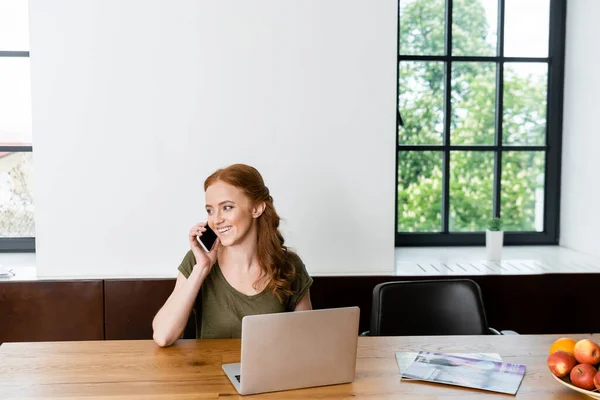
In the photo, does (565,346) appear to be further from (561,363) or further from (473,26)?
(473,26)

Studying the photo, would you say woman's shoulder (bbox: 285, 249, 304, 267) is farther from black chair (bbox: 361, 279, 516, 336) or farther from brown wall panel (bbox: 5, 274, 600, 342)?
brown wall panel (bbox: 5, 274, 600, 342)

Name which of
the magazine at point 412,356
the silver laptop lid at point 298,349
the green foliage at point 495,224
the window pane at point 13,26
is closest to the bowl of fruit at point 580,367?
the magazine at point 412,356

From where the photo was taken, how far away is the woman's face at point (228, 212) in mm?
2521

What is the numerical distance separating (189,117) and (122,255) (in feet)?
2.46

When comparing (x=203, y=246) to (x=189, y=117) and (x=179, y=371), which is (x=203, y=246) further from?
(x=189, y=117)

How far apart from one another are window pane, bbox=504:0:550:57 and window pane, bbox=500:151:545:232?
61cm

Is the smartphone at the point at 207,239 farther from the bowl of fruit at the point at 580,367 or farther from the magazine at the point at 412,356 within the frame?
the bowl of fruit at the point at 580,367

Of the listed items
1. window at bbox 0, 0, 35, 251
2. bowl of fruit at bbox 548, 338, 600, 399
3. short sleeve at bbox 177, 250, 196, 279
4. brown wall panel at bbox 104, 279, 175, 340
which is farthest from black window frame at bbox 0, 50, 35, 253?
bowl of fruit at bbox 548, 338, 600, 399

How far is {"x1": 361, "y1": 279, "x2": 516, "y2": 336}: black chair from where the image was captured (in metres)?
2.76

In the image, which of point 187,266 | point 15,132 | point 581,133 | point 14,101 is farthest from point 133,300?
point 581,133

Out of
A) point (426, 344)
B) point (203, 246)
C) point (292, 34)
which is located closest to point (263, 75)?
point (292, 34)

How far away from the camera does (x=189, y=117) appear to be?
3.16 metres

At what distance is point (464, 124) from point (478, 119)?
0.09m

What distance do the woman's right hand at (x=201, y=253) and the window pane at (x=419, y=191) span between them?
1687 millimetres
